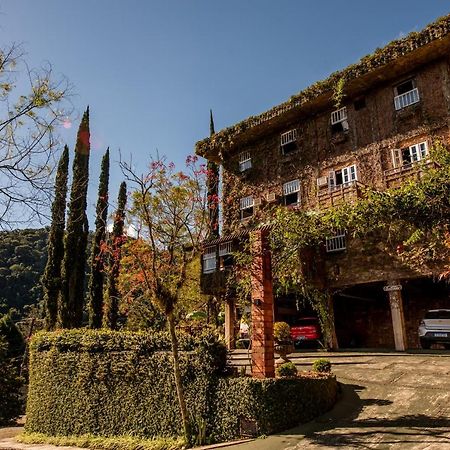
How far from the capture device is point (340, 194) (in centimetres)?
1884

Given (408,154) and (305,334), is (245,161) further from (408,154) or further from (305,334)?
(305,334)

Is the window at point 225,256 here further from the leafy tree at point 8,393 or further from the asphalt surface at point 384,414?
the leafy tree at point 8,393

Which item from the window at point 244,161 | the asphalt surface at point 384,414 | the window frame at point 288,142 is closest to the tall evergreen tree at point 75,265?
the window at point 244,161

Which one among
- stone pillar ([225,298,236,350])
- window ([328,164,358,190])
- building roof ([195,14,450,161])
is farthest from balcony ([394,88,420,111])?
stone pillar ([225,298,236,350])

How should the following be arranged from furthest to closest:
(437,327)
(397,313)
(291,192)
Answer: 1. (291,192)
2. (397,313)
3. (437,327)

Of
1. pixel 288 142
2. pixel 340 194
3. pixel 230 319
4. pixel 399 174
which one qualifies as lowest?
pixel 230 319

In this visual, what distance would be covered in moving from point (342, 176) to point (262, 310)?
39.5 feet

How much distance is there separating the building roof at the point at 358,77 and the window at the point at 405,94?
600 millimetres

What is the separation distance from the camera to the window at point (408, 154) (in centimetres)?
1798

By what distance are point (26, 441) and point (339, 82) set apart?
1943 cm

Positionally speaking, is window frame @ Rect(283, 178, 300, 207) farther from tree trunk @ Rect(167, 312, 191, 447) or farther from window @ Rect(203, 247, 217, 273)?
tree trunk @ Rect(167, 312, 191, 447)

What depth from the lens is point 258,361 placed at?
404 inches

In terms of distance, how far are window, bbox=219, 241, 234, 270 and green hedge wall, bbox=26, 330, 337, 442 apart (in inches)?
392

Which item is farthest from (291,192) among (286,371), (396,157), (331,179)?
(286,371)
